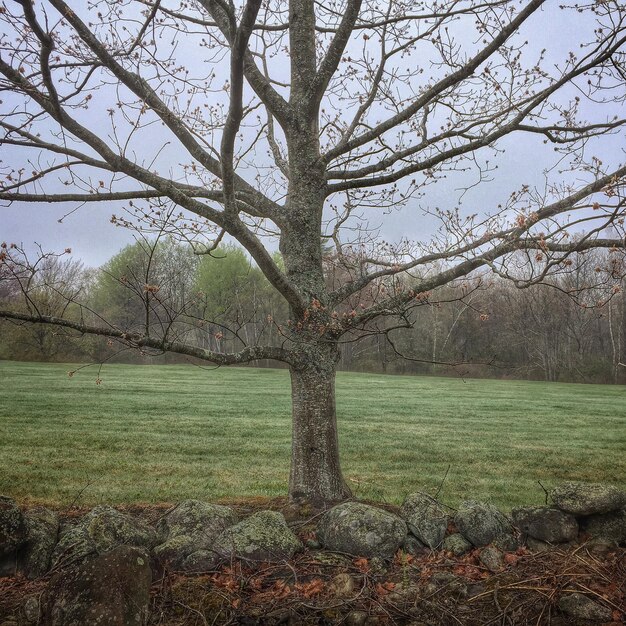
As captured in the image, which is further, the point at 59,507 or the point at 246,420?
the point at 246,420

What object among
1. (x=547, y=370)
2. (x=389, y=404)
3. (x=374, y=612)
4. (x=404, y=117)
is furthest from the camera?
(x=547, y=370)

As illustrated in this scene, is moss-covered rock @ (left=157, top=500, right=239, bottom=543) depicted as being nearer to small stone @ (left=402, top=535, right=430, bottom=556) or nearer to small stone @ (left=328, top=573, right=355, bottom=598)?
small stone @ (left=328, top=573, right=355, bottom=598)

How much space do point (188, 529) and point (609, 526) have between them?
142 inches

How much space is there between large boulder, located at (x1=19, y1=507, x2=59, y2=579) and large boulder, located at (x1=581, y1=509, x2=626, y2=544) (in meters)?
4.46

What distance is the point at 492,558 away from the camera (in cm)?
400

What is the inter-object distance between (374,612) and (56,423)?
11.9m

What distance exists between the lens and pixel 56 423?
13055mm

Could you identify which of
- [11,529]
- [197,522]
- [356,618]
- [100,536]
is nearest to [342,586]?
[356,618]

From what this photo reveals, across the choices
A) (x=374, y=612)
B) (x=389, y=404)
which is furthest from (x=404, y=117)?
(x=389, y=404)

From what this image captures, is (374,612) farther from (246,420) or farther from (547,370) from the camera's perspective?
(547,370)

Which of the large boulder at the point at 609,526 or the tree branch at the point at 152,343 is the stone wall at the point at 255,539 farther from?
the tree branch at the point at 152,343

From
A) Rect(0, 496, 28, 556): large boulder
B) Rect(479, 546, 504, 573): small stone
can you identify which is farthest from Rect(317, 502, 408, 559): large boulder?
Rect(0, 496, 28, 556): large boulder

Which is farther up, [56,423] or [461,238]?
[461,238]

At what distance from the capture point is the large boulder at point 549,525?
4.47 meters
